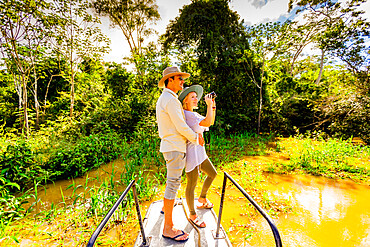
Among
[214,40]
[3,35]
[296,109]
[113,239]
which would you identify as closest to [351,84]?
[296,109]

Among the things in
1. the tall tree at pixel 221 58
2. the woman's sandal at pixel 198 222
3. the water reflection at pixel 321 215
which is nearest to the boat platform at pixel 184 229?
Answer: the woman's sandal at pixel 198 222

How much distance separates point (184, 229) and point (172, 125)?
1344 mm

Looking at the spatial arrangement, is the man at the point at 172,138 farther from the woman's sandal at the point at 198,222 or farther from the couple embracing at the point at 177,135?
the woman's sandal at the point at 198,222

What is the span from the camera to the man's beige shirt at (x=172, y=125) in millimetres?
1662

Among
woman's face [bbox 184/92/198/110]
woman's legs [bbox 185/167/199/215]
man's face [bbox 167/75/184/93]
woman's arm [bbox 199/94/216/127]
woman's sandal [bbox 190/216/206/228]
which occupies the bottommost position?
woman's sandal [bbox 190/216/206/228]

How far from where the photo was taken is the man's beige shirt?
166 centimetres

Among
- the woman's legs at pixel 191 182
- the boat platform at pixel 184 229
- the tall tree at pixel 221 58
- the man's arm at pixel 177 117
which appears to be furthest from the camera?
the tall tree at pixel 221 58

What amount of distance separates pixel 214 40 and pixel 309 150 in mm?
6038

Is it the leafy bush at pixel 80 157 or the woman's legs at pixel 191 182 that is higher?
the woman's legs at pixel 191 182

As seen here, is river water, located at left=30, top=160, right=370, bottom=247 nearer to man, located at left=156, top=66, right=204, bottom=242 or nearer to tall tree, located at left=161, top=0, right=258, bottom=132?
man, located at left=156, top=66, right=204, bottom=242

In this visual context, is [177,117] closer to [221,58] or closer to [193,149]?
[193,149]

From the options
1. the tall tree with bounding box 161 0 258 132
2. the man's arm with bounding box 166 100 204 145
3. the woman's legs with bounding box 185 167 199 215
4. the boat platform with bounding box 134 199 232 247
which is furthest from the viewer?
the tall tree with bounding box 161 0 258 132

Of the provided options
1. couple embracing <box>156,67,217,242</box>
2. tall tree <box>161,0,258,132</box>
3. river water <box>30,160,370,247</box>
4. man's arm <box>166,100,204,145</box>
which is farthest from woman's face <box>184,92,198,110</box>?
tall tree <box>161,0,258,132</box>

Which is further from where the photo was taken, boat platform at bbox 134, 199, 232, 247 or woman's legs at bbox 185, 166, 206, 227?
woman's legs at bbox 185, 166, 206, 227
